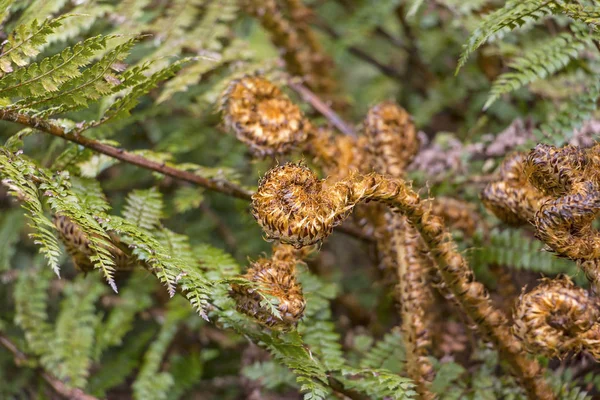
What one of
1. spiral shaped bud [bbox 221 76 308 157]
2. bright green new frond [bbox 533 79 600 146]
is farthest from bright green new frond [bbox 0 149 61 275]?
bright green new frond [bbox 533 79 600 146]

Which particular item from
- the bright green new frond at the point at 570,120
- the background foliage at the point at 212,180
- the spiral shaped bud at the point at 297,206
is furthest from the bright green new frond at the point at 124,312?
the bright green new frond at the point at 570,120

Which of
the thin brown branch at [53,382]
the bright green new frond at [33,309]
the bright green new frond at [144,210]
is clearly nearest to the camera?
the bright green new frond at [144,210]

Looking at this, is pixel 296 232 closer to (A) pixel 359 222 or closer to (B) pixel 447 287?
(B) pixel 447 287

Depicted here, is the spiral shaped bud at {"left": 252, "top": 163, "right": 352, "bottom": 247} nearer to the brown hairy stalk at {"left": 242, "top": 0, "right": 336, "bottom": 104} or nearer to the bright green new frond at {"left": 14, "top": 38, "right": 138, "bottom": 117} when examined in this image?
the bright green new frond at {"left": 14, "top": 38, "right": 138, "bottom": 117}

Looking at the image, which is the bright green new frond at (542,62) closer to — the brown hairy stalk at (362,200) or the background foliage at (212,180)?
the background foliage at (212,180)

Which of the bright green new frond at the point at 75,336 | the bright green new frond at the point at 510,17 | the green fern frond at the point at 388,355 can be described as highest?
the bright green new frond at the point at 510,17

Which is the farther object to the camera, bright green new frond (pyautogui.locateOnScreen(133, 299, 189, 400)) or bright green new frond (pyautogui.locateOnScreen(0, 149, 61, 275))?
bright green new frond (pyautogui.locateOnScreen(133, 299, 189, 400))
